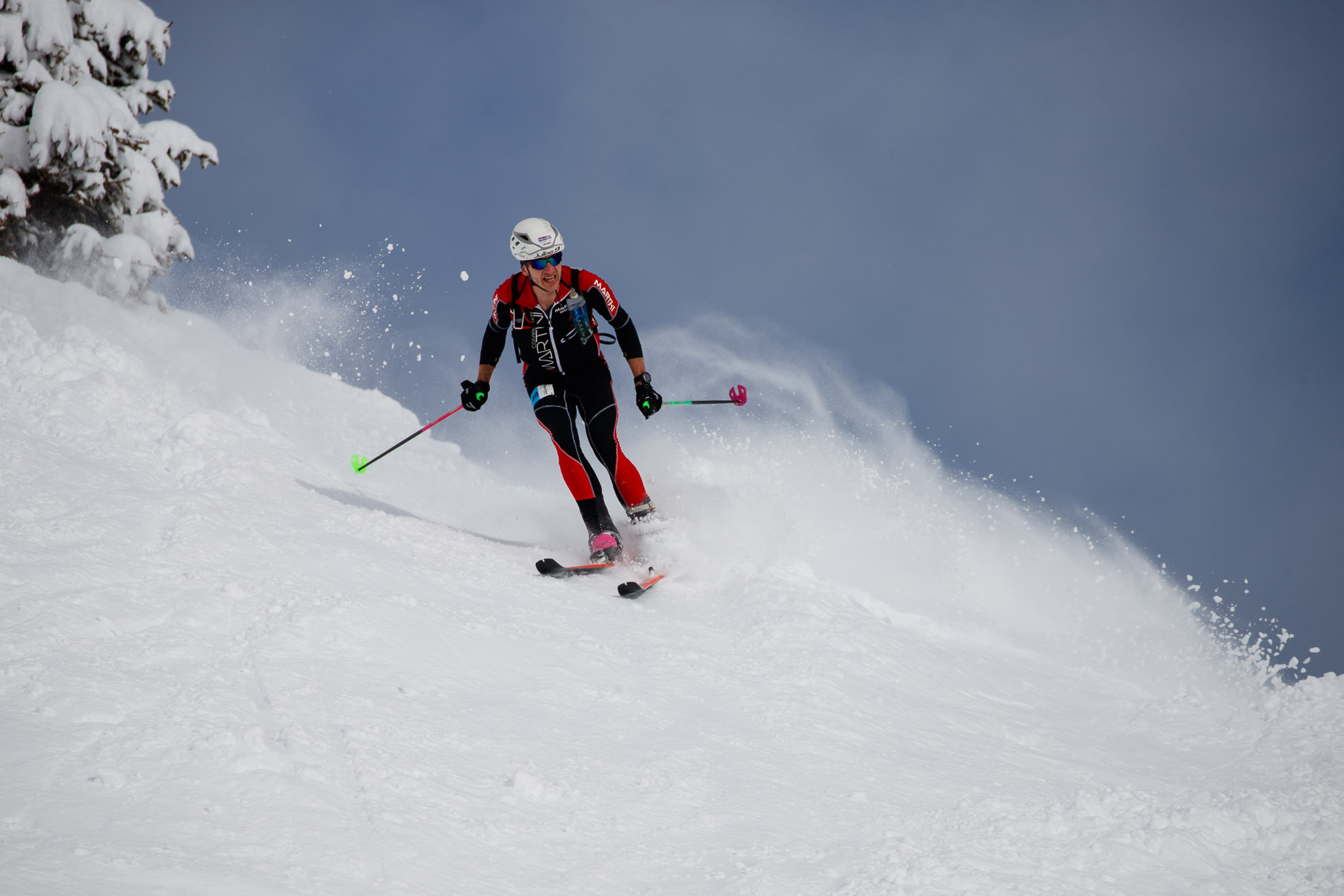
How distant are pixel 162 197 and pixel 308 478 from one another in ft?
22.3

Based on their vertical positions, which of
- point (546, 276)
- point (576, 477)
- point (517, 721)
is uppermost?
point (546, 276)

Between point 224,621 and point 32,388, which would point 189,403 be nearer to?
point 32,388

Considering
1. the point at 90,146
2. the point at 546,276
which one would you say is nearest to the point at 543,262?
the point at 546,276

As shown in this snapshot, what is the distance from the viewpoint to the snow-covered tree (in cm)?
956

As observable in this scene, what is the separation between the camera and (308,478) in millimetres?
6488

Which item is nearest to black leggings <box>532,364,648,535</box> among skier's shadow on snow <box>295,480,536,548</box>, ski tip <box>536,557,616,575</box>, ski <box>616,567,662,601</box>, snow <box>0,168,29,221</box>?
ski tip <box>536,557,616,575</box>

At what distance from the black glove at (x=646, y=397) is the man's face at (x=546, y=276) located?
2.96 ft

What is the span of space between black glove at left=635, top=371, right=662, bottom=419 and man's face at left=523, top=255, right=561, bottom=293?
902 millimetres

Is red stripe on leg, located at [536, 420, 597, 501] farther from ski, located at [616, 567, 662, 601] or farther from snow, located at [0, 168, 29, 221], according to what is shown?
snow, located at [0, 168, 29, 221]

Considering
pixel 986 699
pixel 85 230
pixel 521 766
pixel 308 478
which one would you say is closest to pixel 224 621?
pixel 521 766

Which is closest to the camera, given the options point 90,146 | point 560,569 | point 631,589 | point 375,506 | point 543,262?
point 631,589

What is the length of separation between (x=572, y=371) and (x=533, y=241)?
3.12 ft

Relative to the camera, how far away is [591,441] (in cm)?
604

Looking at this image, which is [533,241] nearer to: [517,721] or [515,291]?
[515,291]
